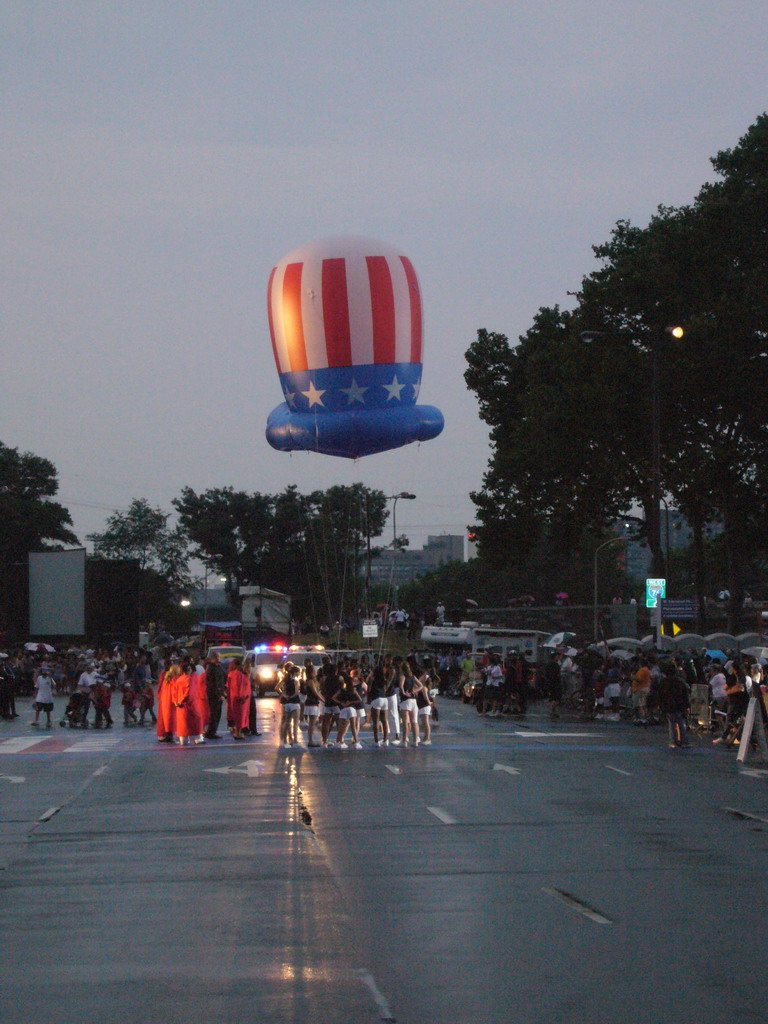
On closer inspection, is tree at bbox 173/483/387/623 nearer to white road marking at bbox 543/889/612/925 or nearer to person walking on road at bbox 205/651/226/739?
person walking on road at bbox 205/651/226/739

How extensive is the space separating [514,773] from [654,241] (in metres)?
31.1

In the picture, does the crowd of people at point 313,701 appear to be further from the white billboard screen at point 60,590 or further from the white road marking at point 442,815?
the white billboard screen at point 60,590

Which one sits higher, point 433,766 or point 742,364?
point 742,364

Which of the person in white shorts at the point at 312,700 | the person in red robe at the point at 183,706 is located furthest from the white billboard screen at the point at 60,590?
the person in white shorts at the point at 312,700

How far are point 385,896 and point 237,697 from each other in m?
19.5

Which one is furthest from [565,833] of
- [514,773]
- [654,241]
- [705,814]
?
[654,241]

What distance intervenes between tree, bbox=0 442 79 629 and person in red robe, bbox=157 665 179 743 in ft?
230

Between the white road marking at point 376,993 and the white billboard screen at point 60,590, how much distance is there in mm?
57110

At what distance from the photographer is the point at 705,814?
16.8 meters

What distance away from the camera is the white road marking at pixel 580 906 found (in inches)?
392

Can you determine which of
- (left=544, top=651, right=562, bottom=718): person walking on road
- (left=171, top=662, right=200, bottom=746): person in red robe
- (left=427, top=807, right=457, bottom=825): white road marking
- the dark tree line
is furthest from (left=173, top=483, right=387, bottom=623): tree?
(left=427, top=807, right=457, bottom=825): white road marking

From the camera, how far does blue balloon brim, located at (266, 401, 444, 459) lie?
123 ft

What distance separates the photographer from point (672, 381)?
46562mm

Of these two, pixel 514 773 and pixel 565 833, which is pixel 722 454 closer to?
pixel 514 773
